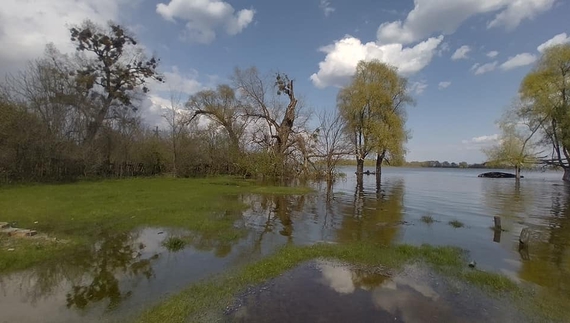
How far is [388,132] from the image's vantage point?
39.0m

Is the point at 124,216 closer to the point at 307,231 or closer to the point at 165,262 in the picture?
the point at 165,262

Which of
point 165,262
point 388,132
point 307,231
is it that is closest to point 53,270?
point 165,262

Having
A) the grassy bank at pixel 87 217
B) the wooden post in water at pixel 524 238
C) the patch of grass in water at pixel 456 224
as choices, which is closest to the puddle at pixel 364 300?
the grassy bank at pixel 87 217

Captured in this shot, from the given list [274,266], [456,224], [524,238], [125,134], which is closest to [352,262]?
[274,266]

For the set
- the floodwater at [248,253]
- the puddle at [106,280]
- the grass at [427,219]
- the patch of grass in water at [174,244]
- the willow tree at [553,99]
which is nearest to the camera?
the puddle at [106,280]

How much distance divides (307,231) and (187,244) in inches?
173

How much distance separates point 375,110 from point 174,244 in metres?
36.4

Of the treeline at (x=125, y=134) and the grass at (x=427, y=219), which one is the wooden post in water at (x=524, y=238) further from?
the treeline at (x=125, y=134)

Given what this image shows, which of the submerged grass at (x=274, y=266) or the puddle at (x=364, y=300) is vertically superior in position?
the submerged grass at (x=274, y=266)

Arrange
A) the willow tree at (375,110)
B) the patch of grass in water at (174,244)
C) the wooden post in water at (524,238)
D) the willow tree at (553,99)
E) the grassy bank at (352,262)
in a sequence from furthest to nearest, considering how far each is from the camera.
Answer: the willow tree at (375,110) < the willow tree at (553,99) < the wooden post in water at (524,238) < the patch of grass in water at (174,244) < the grassy bank at (352,262)

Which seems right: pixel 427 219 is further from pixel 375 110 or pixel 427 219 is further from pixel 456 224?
pixel 375 110

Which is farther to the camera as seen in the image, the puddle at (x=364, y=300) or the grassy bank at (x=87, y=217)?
the grassy bank at (x=87, y=217)

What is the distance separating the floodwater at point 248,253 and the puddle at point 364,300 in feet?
1.08

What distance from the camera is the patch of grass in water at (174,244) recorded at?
852 cm
